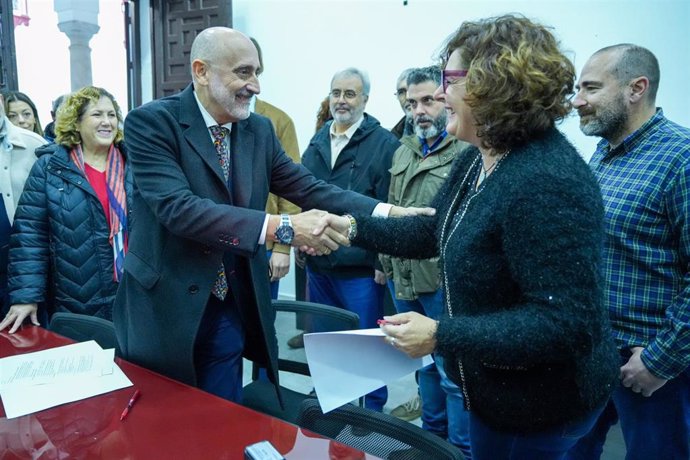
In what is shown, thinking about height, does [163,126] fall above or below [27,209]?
above

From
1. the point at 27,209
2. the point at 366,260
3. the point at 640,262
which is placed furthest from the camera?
the point at 366,260

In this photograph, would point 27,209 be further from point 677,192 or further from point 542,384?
point 677,192

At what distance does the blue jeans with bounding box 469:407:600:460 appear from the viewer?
118 cm

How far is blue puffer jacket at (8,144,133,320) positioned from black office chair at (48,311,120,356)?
378mm

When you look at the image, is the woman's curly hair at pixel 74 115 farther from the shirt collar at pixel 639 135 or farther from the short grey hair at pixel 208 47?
the shirt collar at pixel 639 135

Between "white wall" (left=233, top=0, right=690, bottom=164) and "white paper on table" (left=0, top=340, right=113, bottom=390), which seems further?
"white wall" (left=233, top=0, right=690, bottom=164)

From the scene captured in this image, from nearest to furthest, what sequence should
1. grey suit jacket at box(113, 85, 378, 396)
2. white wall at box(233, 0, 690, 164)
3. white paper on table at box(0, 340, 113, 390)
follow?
white paper on table at box(0, 340, 113, 390)
grey suit jacket at box(113, 85, 378, 396)
white wall at box(233, 0, 690, 164)

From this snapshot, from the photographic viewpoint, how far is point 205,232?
1483 mm

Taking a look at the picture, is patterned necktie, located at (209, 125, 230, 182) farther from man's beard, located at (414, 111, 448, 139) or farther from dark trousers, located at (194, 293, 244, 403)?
man's beard, located at (414, 111, 448, 139)

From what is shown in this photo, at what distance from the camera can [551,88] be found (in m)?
1.07

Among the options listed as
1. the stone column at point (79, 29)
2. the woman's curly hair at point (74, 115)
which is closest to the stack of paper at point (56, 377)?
the woman's curly hair at point (74, 115)

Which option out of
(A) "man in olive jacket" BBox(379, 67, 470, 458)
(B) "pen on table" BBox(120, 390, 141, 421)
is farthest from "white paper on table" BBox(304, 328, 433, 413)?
(A) "man in olive jacket" BBox(379, 67, 470, 458)

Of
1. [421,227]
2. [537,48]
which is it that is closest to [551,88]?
[537,48]

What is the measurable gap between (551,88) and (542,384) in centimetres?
62
